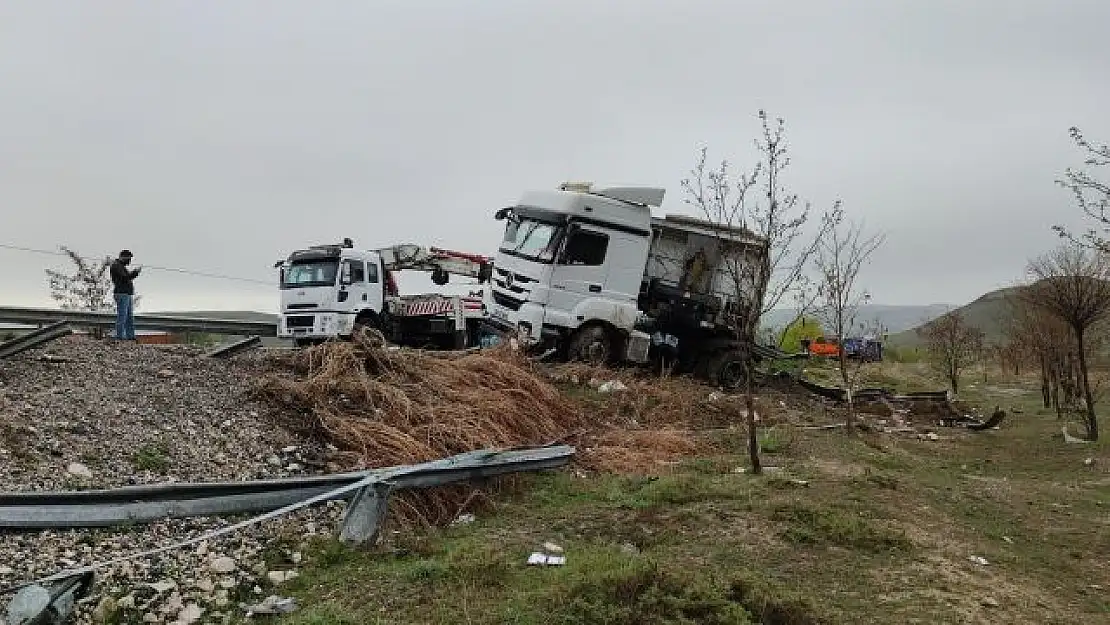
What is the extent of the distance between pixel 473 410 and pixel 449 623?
4945mm

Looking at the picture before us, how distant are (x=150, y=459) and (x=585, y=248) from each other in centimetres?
1002

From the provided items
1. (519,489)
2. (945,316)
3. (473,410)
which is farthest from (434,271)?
(945,316)

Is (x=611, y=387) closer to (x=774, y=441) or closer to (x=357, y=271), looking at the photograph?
(x=774, y=441)

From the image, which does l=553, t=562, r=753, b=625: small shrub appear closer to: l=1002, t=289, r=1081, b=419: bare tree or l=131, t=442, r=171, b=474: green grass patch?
l=131, t=442, r=171, b=474: green grass patch

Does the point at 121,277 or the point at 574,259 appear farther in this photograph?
the point at 574,259

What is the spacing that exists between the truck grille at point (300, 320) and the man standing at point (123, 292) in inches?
154

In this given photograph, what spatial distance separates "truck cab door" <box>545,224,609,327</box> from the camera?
15320mm

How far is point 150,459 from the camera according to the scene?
6.42m

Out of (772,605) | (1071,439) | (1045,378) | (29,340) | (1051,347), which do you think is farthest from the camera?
(1045,378)

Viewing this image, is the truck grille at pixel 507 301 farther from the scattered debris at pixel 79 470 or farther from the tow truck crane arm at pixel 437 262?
the scattered debris at pixel 79 470

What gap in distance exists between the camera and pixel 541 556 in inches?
210

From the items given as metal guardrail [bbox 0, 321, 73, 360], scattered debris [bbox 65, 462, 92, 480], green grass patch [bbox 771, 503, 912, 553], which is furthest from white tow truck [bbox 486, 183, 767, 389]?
scattered debris [bbox 65, 462, 92, 480]

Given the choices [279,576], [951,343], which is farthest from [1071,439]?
[951,343]

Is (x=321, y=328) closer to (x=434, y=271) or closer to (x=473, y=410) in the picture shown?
(x=434, y=271)
